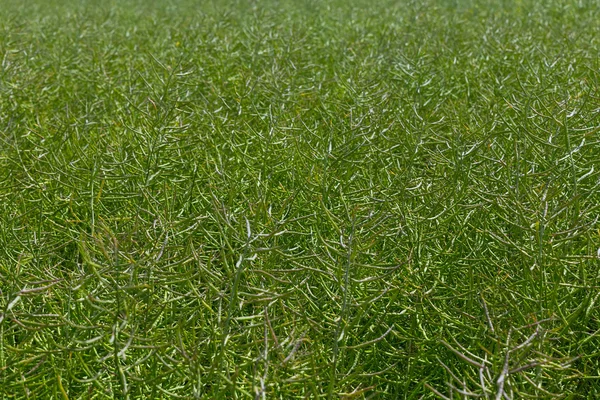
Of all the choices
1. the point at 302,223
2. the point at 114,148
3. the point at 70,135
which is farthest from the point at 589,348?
the point at 70,135

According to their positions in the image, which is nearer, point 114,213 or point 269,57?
point 114,213

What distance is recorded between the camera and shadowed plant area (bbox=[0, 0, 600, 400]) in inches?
41.4

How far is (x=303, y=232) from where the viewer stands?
4.87 feet

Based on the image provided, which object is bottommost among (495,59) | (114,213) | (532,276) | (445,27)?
(445,27)

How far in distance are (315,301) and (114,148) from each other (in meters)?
0.75

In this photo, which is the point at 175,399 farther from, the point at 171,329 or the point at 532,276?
the point at 532,276

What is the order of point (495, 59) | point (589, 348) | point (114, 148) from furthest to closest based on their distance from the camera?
point (495, 59) → point (114, 148) → point (589, 348)

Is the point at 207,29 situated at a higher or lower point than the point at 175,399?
lower

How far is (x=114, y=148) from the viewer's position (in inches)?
70.3

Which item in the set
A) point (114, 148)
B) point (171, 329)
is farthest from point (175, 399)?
point (114, 148)

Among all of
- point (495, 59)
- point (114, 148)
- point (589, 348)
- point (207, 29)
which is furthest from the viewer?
point (207, 29)

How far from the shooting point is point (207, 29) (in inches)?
141

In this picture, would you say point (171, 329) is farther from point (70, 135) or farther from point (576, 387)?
point (70, 135)

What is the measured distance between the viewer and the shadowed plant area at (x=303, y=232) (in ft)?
3.45
